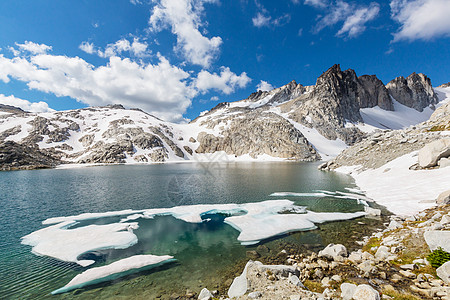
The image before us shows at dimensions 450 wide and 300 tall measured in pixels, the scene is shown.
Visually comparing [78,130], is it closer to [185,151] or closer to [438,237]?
[185,151]

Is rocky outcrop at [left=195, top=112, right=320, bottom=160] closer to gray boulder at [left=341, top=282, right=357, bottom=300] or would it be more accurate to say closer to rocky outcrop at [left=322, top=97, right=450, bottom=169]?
rocky outcrop at [left=322, top=97, right=450, bottom=169]

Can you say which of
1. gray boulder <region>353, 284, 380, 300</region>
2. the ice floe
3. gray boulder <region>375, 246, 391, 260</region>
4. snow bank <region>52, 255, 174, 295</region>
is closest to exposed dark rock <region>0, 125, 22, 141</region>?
snow bank <region>52, 255, 174, 295</region>

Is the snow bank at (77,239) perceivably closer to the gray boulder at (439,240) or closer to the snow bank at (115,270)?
the snow bank at (115,270)

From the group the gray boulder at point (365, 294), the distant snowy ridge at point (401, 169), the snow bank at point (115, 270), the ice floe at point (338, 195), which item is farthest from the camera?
the ice floe at point (338, 195)

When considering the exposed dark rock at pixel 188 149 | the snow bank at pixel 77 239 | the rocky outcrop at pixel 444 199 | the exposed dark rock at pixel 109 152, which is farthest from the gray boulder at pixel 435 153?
the exposed dark rock at pixel 188 149

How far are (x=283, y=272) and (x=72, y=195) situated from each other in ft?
130

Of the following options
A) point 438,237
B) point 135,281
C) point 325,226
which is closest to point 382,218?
point 325,226

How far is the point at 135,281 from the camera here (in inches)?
454

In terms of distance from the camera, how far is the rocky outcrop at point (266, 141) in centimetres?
15862

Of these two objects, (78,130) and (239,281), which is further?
(78,130)

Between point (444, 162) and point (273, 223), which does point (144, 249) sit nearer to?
point (273, 223)

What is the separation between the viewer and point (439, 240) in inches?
391

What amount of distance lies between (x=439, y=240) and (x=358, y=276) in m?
4.74

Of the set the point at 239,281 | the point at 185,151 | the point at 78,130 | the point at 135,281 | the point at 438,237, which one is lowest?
the point at 135,281
